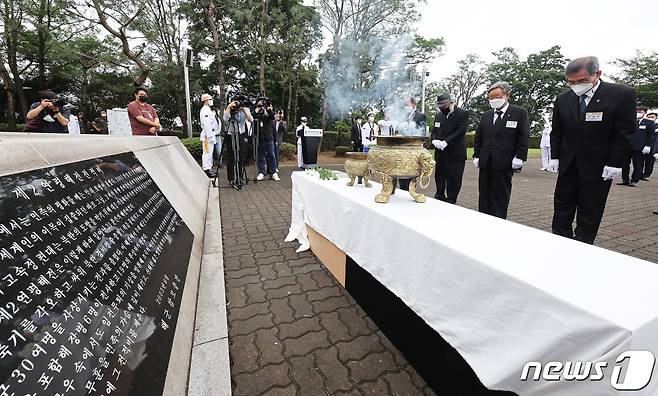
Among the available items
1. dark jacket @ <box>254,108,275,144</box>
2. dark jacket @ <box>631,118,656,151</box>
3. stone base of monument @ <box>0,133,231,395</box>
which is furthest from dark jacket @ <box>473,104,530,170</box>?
dark jacket @ <box>631,118,656,151</box>

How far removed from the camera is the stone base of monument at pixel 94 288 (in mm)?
955

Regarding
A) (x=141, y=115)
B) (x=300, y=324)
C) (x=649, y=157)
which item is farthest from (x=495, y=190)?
(x=649, y=157)

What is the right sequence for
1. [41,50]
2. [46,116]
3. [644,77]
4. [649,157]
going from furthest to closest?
[644,77] < [41,50] < [649,157] < [46,116]

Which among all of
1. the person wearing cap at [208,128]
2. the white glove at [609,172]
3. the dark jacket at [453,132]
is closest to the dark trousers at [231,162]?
the person wearing cap at [208,128]

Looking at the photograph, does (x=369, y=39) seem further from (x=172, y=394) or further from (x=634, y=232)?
(x=172, y=394)

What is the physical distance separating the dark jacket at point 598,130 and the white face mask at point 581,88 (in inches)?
3.3

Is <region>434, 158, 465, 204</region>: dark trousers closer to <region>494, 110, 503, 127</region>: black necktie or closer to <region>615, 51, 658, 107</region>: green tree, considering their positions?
<region>494, 110, 503, 127</region>: black necktie

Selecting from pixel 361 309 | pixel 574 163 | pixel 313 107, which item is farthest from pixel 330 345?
pixel 313 107

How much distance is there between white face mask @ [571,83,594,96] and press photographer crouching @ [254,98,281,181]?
6271 millimetres

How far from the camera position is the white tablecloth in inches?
34.2

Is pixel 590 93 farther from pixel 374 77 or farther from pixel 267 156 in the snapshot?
pixel 267 156

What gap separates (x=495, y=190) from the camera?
400 centimetres

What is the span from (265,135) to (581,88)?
690 centimetres

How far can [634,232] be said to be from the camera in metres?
4.38
